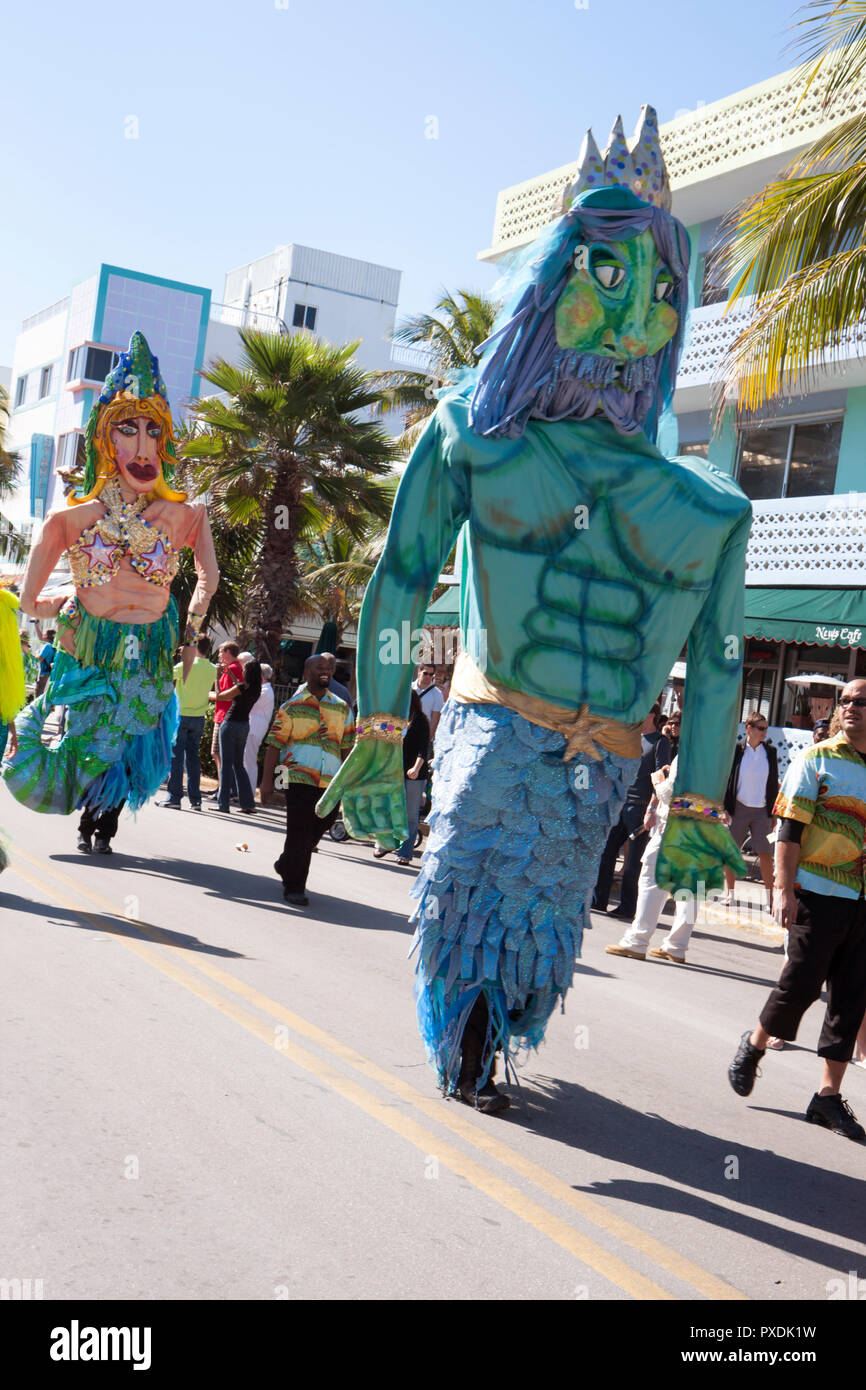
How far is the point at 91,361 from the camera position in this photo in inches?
1860

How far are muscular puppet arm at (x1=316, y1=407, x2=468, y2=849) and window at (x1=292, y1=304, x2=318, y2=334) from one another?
4828cm

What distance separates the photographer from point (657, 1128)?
4547 mm

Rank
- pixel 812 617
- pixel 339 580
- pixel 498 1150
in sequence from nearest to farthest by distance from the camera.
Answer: pixel 498 1150 < pixel 812 617 < pixel 339 580

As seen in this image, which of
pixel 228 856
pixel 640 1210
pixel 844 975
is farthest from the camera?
pixel 228 856

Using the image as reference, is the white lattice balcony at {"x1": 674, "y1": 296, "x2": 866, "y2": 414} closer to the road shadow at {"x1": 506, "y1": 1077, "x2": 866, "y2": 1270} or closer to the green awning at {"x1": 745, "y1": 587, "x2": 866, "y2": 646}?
the green awning at {"x1": 745, "y1": 587, "x2": 866, "y2": 646}

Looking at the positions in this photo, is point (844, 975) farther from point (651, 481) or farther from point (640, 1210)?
point (651, 481)

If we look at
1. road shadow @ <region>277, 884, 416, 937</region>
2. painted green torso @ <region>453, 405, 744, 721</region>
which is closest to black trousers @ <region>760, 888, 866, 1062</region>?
painted green torso @ <region>453, 405, 744, 721</region>

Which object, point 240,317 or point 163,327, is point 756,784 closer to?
point 163,327

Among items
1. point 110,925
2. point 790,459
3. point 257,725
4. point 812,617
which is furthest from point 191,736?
point 790,459

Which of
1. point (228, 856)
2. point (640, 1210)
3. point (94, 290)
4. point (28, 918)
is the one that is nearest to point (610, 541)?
point (640, 1210)

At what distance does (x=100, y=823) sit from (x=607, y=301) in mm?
5612

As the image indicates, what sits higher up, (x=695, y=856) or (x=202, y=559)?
(x=202, y=559)

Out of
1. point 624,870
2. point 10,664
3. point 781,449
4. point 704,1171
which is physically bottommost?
point 704,1171
